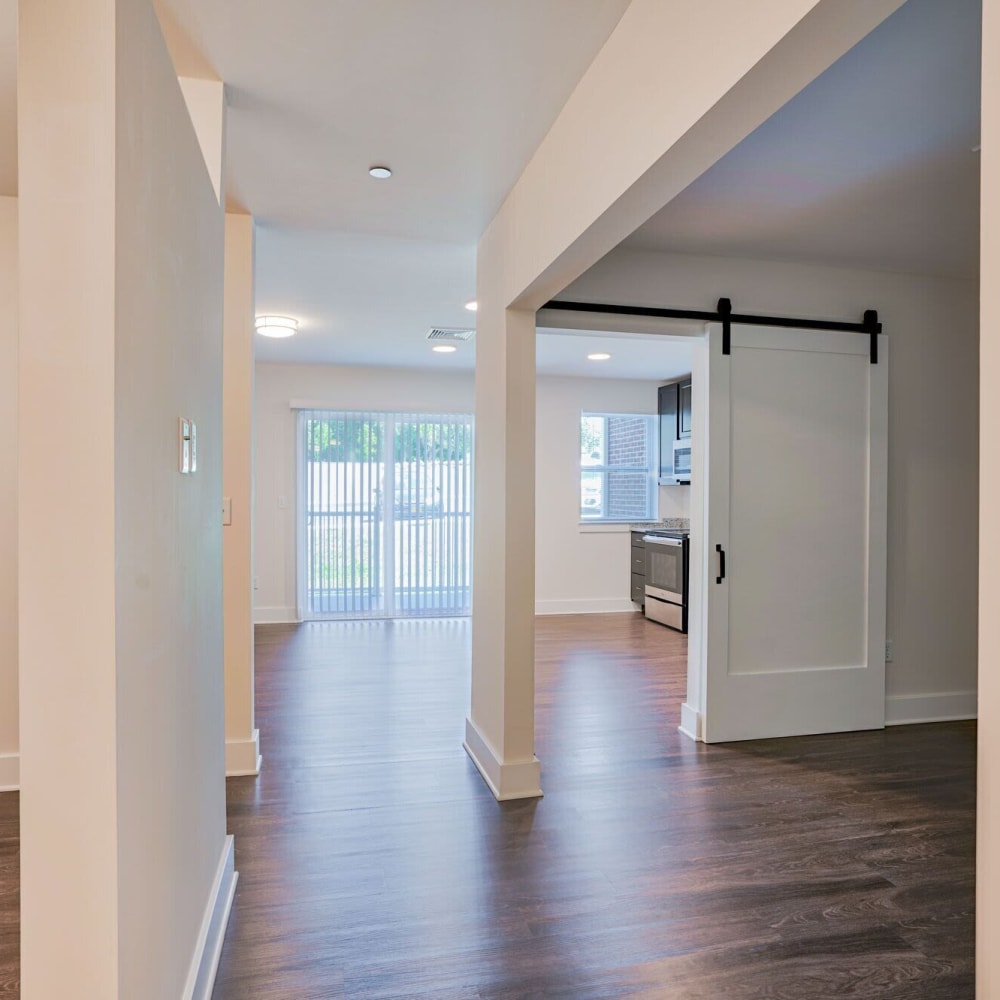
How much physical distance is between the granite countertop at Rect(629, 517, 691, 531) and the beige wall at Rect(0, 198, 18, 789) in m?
5.56

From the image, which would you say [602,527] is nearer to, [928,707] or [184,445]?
[928,707]

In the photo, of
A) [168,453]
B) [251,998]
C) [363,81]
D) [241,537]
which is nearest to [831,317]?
[363,81]

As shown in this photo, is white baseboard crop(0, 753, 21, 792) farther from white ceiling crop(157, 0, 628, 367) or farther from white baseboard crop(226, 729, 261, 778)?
white ceiling crop(157, 0, 628, 367)

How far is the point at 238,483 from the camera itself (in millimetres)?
3029

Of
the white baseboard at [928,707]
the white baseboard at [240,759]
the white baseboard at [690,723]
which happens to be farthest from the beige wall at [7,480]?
the white baseboard at [928,707]

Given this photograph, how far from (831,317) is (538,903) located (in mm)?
3075

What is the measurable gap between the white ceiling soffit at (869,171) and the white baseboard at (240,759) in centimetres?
280

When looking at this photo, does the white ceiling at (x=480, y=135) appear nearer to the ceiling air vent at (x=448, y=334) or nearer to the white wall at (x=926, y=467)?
the white wall at (x=926, y=467)

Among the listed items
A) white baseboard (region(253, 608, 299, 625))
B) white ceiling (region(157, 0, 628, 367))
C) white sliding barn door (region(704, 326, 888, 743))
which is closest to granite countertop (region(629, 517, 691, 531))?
white baseboard (region(253, 608, 299, 625))

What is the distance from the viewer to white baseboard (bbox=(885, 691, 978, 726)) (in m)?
3.76

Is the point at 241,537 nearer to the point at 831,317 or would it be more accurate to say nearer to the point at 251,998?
the point at 251,998

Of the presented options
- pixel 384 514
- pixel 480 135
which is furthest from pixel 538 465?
pixel 480 135

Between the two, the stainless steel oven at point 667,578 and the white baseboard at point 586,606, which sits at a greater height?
the stainless steel oven at point 667,578

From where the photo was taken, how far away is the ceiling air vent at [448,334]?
5.08 metres
